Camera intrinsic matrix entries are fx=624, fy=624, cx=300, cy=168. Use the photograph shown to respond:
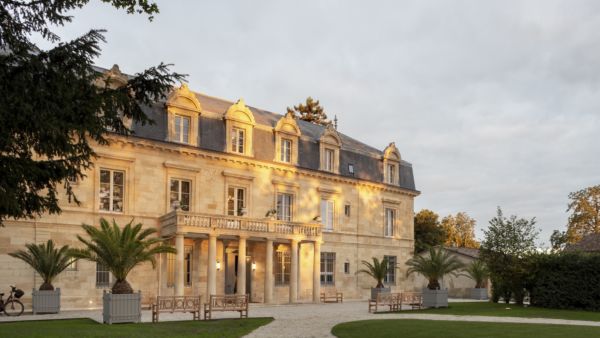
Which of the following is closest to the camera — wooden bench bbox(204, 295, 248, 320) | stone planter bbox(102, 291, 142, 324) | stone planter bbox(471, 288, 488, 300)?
stone planter bbox(102, 291, 142, 324)

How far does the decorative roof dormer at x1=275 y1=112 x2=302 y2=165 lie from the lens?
3650cm

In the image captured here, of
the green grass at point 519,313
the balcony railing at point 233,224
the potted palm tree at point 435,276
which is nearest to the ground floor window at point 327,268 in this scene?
the balcony railing at point 233,224

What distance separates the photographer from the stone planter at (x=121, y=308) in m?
20.7

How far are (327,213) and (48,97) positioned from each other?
2922 centimetres

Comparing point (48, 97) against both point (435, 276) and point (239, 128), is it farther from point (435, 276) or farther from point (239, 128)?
point (435, 276)

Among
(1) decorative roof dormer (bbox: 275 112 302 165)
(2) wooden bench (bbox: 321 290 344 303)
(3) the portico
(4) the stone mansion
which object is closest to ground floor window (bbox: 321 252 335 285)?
(4) the stone mansion

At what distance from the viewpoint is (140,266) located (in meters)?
29.9

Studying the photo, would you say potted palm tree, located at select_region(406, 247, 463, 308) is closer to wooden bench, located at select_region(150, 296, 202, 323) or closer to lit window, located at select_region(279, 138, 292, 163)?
lit window, located at select_region(279, 138, 292, 163)

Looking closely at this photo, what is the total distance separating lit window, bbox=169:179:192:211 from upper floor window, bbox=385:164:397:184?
16337 mm

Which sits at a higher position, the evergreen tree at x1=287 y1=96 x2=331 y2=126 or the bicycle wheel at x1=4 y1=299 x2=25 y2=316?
the evergreen tree at x1=287 y1=96 x2=331 y2=126

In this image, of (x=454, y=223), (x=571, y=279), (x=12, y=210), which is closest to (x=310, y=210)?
(x=571, y=279)

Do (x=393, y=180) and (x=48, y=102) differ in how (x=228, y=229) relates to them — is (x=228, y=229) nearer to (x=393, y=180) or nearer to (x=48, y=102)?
(x=393, y=180)

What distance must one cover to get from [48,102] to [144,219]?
65.1ft

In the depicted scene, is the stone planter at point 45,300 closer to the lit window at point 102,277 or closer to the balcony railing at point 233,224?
the lit window at point 102,277
